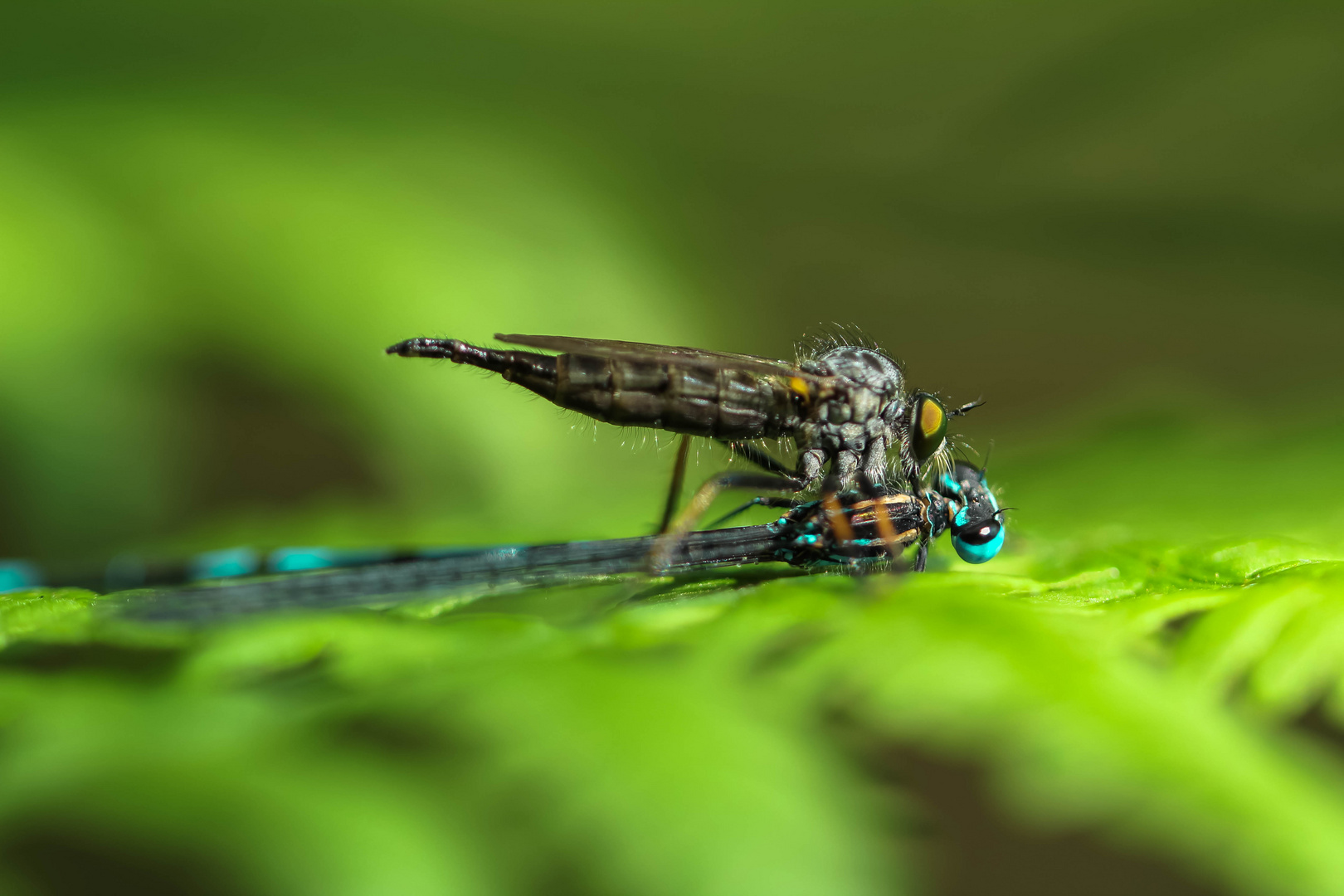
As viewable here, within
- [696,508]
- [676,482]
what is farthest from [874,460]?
[696,508]

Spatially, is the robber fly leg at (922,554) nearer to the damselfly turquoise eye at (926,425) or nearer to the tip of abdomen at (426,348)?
the damselfly turquoise eye at (926,425)

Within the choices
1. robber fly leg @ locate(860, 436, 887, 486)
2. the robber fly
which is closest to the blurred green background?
robber fly leg @ locate(860, 436, 887, 486)

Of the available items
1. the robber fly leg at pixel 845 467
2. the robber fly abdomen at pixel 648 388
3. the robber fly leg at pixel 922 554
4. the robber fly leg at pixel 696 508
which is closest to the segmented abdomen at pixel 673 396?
the robber fly abdomen at pixel 648 388

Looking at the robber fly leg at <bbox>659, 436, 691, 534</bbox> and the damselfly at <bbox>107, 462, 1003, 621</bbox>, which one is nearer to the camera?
the damselfly at <bbox>107, 462, 1003, 621</bbox>

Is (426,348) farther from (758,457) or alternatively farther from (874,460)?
(874,460)

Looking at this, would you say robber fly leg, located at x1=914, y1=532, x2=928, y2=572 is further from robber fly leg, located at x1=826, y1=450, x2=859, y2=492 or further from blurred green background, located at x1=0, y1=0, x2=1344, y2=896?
robber fly leg, located at x1=826, y1=450, x2=859, y2=492

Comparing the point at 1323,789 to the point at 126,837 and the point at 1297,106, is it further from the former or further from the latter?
the point at 1297,106

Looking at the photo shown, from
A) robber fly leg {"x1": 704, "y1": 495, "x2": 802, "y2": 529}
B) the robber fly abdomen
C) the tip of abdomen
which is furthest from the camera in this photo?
robber fly leg {"x1": 704, "y1": 495, "x2": 802, "y2": 529}
